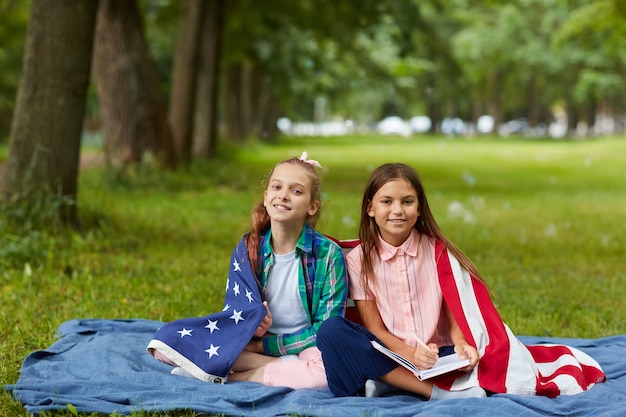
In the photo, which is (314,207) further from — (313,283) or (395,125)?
(395,125)

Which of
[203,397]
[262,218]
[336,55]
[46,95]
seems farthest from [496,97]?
[203,397]

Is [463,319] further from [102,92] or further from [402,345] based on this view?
[102,92]

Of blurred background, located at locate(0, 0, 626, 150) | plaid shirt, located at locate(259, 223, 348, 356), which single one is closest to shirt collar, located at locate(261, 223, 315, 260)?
plaid shirt, located at locate(259, 223, 348, 356)

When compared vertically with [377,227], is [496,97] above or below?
above

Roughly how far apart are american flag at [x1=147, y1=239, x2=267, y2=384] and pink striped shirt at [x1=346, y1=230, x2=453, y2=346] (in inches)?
20.8

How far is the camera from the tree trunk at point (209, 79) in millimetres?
17109

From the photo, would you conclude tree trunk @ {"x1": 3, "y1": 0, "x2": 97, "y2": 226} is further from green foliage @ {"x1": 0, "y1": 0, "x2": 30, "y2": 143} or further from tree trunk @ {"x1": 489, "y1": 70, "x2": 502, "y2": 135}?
tree trunk @ {"x1": 489, "y1": 70, "x2": 502, "y2": 135}

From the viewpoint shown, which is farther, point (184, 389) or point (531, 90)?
point (531, 90)

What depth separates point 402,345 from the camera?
3.98m

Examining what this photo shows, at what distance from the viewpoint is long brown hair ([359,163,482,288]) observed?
4020mm

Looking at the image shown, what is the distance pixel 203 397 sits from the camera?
3.85 metres

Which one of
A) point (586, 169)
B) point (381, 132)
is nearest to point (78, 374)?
point (586, 169)

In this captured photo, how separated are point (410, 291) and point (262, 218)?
81 centimetres

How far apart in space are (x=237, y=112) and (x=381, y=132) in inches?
1907
